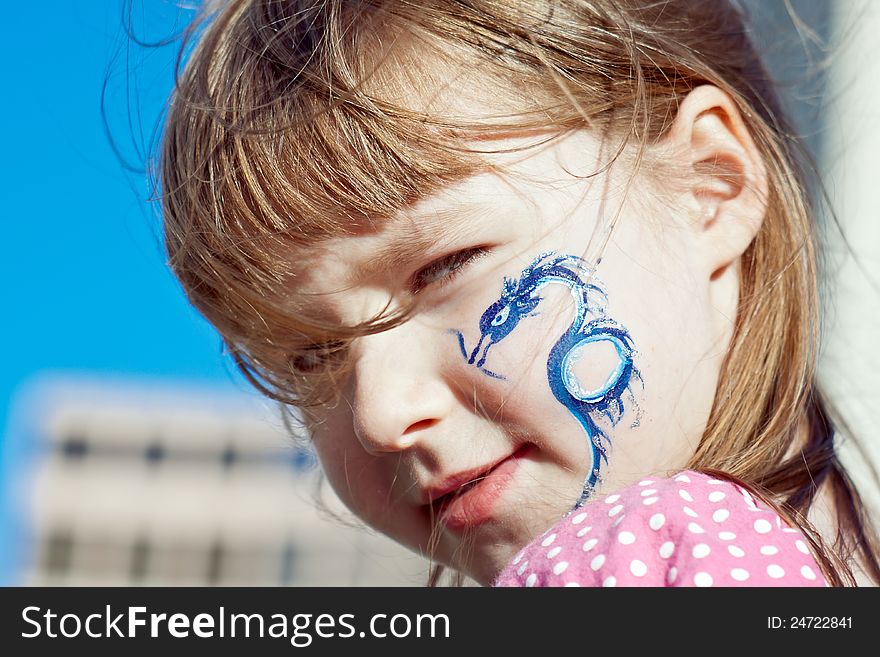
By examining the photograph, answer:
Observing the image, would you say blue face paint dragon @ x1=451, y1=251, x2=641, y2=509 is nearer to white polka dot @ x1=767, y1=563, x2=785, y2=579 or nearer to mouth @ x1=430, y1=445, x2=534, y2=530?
mouth @ x1=430, y1=445, x2=534, y2=530

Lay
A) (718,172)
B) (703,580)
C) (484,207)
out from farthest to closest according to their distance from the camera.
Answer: (718,172), (484,207), (703,580)

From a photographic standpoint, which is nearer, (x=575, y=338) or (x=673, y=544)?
(x=673, y=544)

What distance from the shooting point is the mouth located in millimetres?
1218

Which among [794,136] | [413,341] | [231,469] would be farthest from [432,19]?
[231,469]

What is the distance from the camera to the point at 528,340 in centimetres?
121

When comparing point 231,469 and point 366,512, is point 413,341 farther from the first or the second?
point 231,469

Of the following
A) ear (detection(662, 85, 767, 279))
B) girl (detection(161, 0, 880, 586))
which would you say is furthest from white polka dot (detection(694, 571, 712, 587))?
ear (detection(662, 85, 767, 279))

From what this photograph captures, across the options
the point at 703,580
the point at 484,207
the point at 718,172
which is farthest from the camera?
the point at 718,172

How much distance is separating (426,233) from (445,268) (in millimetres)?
60

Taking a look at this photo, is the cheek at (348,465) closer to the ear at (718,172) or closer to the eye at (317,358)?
the eye at (317,358)

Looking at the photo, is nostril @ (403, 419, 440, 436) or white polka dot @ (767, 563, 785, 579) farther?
nostril @ (403, 419, 440, 436)

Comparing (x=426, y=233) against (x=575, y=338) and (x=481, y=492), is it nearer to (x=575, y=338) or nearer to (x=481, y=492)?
(x=575, y=338)

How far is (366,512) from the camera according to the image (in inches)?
57.9

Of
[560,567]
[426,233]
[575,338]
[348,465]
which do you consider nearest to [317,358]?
[348,465]
